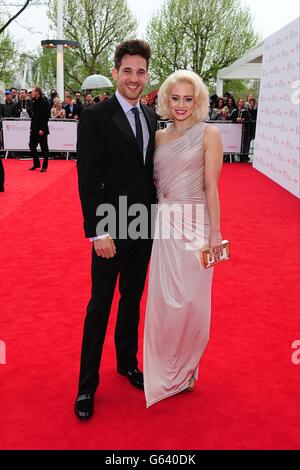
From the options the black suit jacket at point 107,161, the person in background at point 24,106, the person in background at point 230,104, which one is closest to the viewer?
the black suit jacket at point 107,161

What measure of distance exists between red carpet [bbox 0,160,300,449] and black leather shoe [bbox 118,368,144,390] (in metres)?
0.04

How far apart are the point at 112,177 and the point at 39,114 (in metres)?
8.83

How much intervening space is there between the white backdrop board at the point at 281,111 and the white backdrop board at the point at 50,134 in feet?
16.2

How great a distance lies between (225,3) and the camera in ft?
107

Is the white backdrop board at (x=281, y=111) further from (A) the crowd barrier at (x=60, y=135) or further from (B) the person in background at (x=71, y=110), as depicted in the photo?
(B) the person in background at (x=71, y=110)

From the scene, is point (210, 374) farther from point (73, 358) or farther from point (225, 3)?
point (225, 3)

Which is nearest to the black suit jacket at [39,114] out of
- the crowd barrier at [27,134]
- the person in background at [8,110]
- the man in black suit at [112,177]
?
the crowd barrier at [27,134]

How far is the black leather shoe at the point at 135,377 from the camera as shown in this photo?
9.49ft

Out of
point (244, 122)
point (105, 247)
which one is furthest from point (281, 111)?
point (105, 247)

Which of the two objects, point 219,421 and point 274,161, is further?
point 274,161

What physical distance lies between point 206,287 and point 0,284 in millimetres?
2415

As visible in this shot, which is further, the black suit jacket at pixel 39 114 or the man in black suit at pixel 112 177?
the black suit jacket at pixel 39 114

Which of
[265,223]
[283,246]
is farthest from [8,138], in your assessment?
[283,246]

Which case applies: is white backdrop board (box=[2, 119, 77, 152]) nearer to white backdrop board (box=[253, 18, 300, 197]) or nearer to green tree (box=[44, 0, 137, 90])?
white backdrop board (box=[253, 18, 300, 197])
